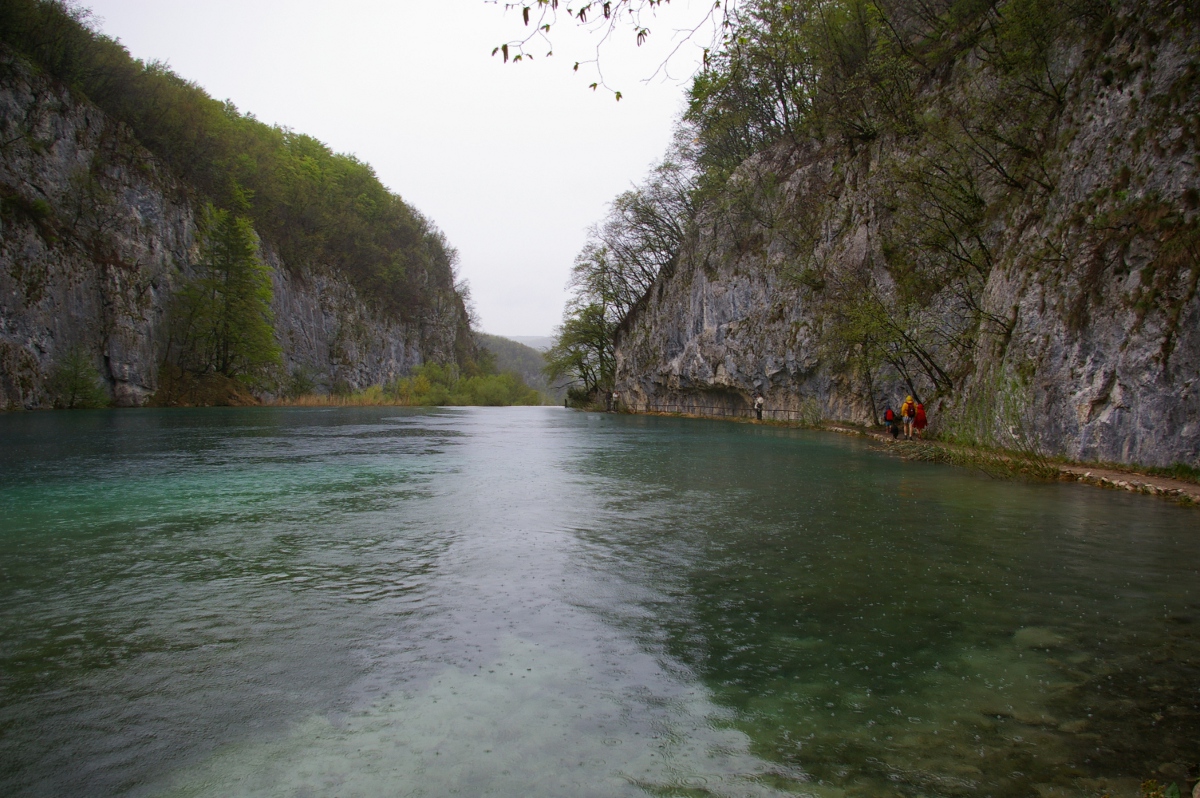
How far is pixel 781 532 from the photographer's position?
8.71 metres

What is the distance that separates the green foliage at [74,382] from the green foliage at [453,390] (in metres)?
43.0

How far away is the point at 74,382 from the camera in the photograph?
4038 cm

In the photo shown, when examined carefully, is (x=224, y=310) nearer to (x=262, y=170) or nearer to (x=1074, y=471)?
(x=262, y=170)

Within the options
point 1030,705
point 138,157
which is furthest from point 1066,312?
point 138,157

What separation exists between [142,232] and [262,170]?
92.9ft

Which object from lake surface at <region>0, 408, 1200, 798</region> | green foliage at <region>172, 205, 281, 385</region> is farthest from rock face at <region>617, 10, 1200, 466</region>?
green foliage at <region>172, 205, 281, 385</region>

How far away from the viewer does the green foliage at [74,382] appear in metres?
39.8

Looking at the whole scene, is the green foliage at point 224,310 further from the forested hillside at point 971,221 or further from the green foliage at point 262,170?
the forested hillside at point 971,221

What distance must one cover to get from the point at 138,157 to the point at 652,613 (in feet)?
201

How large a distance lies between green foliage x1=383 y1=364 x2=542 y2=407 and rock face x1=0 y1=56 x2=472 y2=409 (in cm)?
3557

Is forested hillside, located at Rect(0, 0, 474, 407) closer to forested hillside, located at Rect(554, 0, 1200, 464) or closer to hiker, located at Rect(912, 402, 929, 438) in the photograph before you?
forested hillside, located at Rect(554, 0, 1200, 464)

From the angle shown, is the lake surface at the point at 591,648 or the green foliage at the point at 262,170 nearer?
the lake surface at the point at 591,648

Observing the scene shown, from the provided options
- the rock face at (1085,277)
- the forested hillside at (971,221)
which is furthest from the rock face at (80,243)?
the rock face at (1085,277)

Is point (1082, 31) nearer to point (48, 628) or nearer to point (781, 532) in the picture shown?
point (781, 532)
